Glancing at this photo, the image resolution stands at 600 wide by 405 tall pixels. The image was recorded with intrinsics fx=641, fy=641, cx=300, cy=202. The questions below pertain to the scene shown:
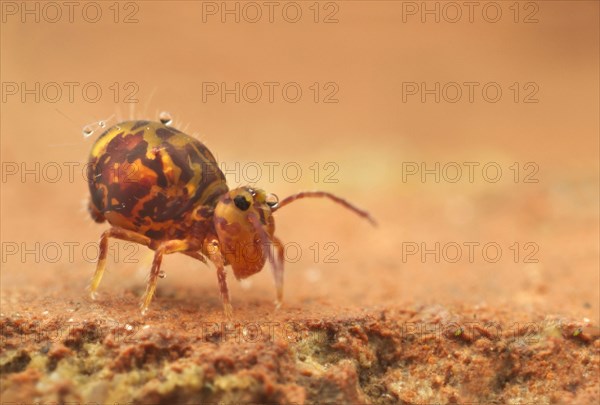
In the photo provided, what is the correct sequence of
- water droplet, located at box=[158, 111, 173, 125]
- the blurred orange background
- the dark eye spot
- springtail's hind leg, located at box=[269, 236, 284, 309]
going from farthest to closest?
1. the blurred orange background
2. water droplet, located at box=[158, 111, 173, 125]
3. the dark eye spot
4. springtail's hind leg, located at box=[269, 236, 284, 309]

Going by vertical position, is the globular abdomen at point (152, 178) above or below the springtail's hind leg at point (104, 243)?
above

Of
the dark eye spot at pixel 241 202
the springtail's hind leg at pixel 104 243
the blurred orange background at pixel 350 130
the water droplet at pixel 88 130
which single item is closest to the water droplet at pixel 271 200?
the dark eye spot at pixel 241 202

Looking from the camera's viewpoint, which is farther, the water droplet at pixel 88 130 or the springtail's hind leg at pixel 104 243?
the water droplet at pixel 88 130

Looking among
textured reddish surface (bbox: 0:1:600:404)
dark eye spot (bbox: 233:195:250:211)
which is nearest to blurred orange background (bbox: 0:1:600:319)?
textured reddish surface (bbox: 0:1:600:404)

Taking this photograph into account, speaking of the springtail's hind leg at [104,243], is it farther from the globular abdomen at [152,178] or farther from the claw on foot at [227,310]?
the claw on foot at [227,310]

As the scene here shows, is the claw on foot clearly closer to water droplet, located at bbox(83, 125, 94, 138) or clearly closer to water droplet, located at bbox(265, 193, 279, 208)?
water droplet, located at bbox(265, 193, 279, 208)
